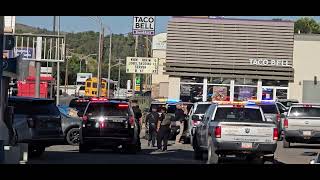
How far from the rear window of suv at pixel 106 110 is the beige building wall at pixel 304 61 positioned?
1184 inches

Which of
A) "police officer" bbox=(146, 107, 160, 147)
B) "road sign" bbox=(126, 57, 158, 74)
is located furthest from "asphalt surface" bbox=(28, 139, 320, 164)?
"road sign" bbox=(126, 57, 158, 74)

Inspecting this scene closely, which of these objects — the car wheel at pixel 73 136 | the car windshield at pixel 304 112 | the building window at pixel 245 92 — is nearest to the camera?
the car wheel at pixel 73 136

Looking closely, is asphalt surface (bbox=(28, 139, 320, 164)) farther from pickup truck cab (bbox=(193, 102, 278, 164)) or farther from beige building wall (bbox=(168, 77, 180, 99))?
beige building wall (bbox=(168, 77, 180, 99))

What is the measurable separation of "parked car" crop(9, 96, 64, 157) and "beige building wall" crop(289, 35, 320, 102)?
3287 cm

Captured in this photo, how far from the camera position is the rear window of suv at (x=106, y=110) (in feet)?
70.1

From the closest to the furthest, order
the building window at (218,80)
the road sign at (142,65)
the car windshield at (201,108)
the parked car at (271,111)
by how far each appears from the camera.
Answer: the car windshield at (201,108) < the parked car at (271,111) < the road sign at (142,65) < the building window at (218,80)

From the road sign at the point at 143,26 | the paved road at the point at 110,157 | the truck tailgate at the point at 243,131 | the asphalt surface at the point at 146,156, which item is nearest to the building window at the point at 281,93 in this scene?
the road sign at the point at 143,26

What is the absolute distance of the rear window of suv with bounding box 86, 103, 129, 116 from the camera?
21375 mm

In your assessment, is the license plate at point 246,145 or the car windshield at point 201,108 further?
the car windshield at point 201,108

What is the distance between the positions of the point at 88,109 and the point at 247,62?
3031 cm

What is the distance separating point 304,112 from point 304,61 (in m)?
24.1

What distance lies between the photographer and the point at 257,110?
18828mm

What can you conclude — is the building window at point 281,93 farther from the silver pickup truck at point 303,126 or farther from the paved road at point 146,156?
the silver pickup truck at point 303,126

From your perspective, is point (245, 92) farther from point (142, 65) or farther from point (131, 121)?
point (131, 121)
